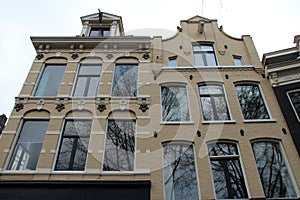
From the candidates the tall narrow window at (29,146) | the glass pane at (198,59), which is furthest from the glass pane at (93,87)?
the glass pane at (198,59)

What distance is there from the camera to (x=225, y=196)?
8500mm

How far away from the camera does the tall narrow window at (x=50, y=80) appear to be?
11711mm

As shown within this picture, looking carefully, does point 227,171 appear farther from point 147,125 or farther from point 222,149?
point 147,125

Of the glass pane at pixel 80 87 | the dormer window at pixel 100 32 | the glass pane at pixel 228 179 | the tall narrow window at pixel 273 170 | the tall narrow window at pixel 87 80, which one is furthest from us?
the dormer window at pixel 100 32

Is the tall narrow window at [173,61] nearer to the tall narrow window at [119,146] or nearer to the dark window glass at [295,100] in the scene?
the tall narrow window at [119,146]

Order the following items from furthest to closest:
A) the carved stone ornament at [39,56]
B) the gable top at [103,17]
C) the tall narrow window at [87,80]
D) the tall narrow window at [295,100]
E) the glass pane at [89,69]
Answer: the gable top at [103,17]
the carved stone ornament at [39,56]
the glass pane at [89,69]
the tall narrow window at [87,80]
the tall narrow window at [295,100]

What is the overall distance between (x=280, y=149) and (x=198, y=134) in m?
3.52

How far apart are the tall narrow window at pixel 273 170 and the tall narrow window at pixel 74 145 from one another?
24.1 ft

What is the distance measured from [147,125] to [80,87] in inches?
171

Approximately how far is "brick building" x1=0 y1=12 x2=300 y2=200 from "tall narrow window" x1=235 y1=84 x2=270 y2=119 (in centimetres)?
5

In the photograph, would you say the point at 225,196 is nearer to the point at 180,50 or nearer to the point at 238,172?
the point at 238,172

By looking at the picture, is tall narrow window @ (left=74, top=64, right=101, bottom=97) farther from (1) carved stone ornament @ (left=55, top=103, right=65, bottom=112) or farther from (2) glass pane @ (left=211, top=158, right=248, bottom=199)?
(2) glass pane @ (left=211, top=158, right=248, bottom=199)

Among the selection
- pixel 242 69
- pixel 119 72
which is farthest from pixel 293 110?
pixel 119 72

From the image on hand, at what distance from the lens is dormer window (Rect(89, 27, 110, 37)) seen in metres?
14.8
